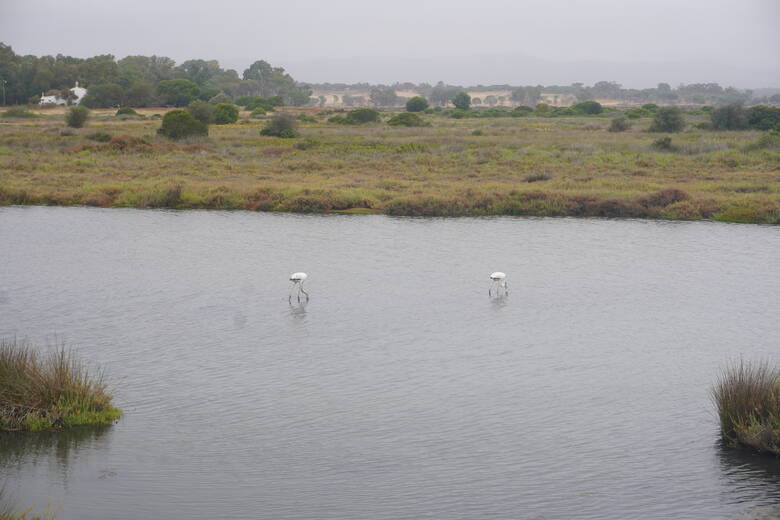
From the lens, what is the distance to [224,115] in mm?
94875

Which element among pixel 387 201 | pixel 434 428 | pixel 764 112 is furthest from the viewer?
pixel 764 112

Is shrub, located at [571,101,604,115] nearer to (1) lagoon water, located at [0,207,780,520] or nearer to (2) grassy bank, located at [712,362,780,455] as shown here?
(1) lagoon water, located at [0,207,780,520]

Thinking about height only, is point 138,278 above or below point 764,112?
below

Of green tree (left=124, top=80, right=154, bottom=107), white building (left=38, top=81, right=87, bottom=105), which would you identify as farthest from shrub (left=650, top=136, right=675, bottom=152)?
white building (left=38, top=81, right=87, bottom=105)

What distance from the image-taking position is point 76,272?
90.6 feet

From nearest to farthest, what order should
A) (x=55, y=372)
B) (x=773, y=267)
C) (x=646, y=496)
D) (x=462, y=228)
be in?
(x=646, y=496), (x=55, y=372), (x=773, y=267), (x=462, y=228)

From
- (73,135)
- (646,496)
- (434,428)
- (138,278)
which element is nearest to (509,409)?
(434,428)

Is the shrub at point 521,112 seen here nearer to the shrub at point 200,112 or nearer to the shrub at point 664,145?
the shrub at point 200,112

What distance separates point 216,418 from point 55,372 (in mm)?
2758

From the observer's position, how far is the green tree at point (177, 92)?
13212 cm

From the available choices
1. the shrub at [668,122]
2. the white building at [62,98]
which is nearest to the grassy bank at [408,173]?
the shrub at [668,122]

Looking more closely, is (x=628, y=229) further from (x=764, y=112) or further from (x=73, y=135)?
(x=764, y=112)

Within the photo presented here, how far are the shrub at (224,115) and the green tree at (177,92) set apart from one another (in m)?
36.2

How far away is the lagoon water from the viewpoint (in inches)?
520
